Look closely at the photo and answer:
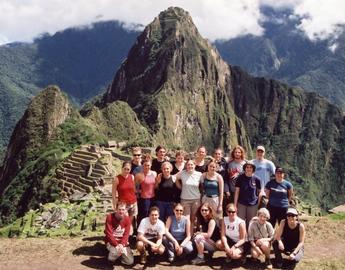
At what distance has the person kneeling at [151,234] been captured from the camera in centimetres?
1606

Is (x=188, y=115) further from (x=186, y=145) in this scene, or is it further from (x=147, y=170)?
(x=147, y=170)

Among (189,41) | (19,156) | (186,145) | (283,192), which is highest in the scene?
(189,41)

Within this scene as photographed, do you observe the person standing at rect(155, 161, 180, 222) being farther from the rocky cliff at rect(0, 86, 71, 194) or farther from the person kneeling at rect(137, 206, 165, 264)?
the rocky cliff at rect(0, 86, 71, 194)

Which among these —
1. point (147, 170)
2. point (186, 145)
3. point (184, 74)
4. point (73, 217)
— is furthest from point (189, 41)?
point (147, 170)

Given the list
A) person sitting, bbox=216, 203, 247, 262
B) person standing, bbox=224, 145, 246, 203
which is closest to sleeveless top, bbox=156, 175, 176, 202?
person sitting, bbox=216, 203, 247, 262

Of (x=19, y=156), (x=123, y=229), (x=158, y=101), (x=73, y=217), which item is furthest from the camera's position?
(x=158, y=101)

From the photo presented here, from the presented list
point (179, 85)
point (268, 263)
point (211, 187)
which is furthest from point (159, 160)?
point (179, 85)

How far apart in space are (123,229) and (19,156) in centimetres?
6771

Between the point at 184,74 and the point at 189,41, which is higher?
the point at 189,41

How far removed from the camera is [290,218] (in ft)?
53.2

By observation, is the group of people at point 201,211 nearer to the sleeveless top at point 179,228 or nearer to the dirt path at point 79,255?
the sleeveless top at point 179,228

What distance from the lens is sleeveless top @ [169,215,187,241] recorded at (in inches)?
651

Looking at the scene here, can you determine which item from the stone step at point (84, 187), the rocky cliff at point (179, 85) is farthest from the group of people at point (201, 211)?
the rocky cliff at point (179, 85)

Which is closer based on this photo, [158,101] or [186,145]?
[158,101]
